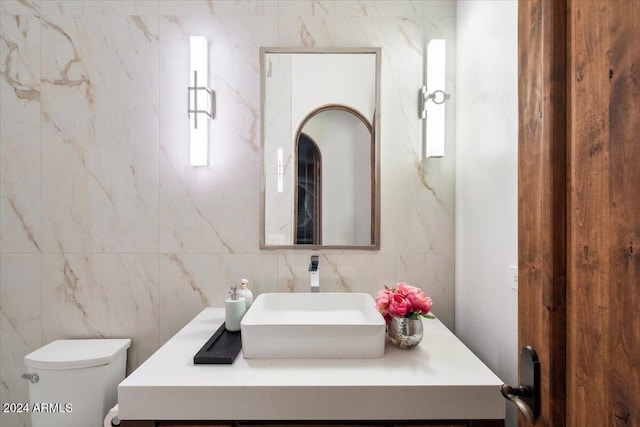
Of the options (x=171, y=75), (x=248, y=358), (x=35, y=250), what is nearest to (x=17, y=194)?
(x=35, y=250)

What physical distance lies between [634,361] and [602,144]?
302mm

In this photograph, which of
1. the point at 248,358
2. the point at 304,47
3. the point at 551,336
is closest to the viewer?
the point at 551,336

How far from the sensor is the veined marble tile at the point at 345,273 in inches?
67.9

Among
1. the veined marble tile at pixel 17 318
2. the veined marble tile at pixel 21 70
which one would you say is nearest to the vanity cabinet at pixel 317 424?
the veined marble tile at pixel 17 318

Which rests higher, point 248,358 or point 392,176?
point 392,176

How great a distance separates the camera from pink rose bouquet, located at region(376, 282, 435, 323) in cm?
120

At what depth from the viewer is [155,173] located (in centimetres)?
171

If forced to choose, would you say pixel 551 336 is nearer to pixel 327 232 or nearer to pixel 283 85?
pixel 327 232

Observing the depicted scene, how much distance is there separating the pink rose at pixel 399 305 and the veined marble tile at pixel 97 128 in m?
1.19

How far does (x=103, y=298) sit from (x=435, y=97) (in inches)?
70.7

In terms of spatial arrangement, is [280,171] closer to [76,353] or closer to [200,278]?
[200,278]

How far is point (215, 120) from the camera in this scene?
5.62ft

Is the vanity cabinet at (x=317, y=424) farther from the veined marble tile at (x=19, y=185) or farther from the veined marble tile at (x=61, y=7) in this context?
the veined marble tile at (x=61, y=7)

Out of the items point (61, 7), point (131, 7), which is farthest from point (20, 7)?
point (131, 7)
